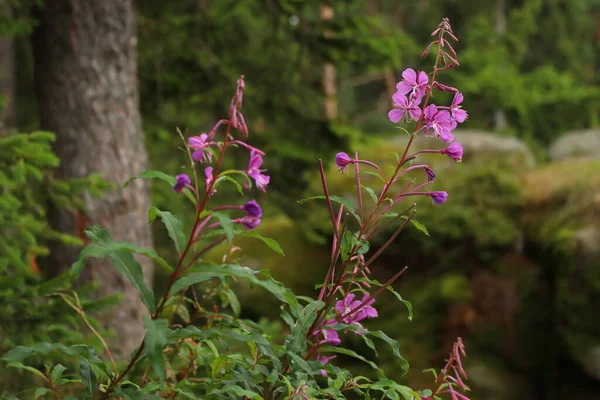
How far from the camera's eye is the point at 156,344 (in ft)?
3.51

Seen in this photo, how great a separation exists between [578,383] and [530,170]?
2600mm

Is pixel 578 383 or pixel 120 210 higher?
pixel 578 383

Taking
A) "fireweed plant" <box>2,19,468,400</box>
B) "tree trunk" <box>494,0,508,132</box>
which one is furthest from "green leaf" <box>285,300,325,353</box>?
"tree trunk" <box>494,0,508,132</box>

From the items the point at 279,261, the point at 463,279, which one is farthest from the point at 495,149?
the point at 279,261

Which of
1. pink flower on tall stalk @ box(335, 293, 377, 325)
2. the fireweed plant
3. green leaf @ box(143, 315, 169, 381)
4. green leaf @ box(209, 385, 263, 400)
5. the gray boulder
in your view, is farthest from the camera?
the gray boulder

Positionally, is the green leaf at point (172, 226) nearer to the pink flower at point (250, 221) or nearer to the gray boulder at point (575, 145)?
the pink flower at point (250, 221)

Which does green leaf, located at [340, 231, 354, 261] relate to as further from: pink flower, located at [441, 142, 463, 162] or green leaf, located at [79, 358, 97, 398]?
green leaf, located at [79, 358, 97, 398]

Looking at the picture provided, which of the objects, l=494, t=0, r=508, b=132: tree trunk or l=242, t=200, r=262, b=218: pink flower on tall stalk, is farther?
l=494, t=0, r=508, b=132: tree trunk

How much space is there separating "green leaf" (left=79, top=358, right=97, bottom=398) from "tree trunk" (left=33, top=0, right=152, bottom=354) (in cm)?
223

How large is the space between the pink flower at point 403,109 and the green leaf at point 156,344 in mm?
605

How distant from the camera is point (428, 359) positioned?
6281 millimetres

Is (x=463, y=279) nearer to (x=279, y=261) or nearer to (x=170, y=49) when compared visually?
(x=279, y=261)

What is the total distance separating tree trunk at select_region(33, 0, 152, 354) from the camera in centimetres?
359

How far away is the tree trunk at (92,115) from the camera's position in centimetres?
359
